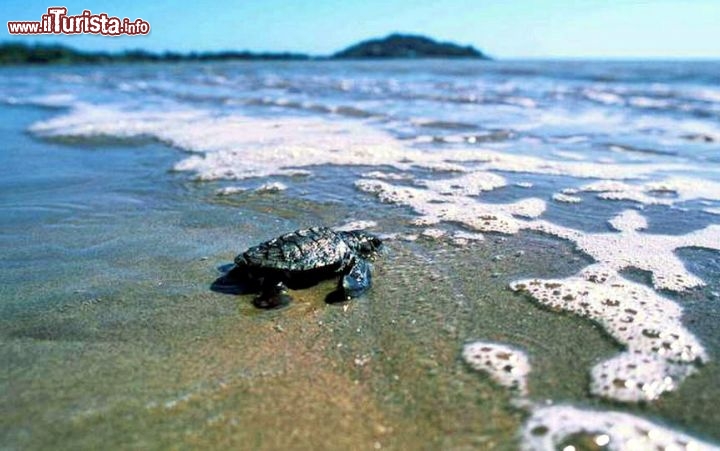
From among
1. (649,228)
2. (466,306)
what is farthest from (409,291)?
(649,228)

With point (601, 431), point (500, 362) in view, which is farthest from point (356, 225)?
point (601, 431)

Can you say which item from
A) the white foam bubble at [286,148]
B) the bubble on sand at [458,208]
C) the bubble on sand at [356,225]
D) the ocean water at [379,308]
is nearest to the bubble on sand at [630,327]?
the ocean water at [379,308]

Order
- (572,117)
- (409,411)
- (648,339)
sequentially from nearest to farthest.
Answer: (409,411) → (648,339) → (572,117)

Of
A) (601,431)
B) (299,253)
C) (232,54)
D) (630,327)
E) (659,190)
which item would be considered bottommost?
(601,431)

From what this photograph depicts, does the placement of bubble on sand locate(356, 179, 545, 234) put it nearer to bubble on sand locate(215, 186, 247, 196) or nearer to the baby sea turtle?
bubble on sand locate(215, 186, 247, 196)

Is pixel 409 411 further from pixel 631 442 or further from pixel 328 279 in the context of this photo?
pixel 328 279

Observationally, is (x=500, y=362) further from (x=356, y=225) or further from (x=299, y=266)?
(x=356, y=225)

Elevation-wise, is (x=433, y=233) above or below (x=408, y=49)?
below
